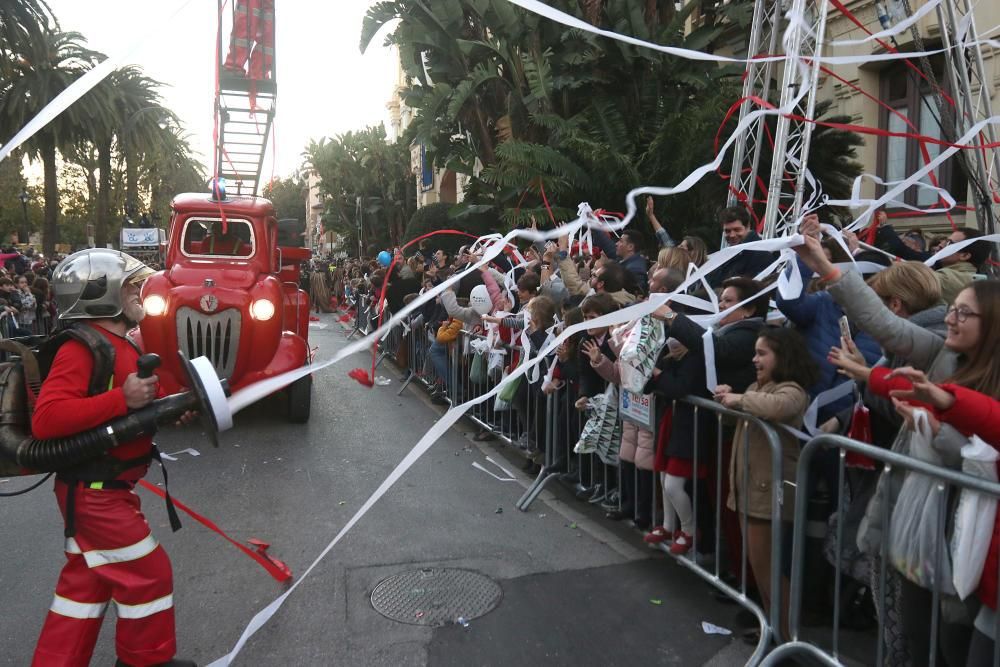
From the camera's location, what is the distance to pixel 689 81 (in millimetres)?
14055

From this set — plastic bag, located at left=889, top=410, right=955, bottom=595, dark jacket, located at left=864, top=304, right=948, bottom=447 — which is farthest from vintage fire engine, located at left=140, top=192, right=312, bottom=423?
plastic bag, located at left=889, top=410, right=955, bottom=595

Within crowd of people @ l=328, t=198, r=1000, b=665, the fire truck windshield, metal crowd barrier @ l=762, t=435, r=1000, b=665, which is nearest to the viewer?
metal crowd barrier @ l=762, t=435, r=1000, b=665

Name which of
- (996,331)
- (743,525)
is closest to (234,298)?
(743,525)

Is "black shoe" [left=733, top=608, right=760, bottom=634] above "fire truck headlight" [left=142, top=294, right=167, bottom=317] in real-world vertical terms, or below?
below

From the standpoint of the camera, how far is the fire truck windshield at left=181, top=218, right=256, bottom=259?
8641mm

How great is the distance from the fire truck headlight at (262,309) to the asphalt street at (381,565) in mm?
1306

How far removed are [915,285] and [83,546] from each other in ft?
11.5

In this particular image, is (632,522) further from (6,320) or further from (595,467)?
(6,320)

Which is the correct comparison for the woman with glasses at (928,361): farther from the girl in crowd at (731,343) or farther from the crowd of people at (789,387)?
the girl in crowd at (731,343)

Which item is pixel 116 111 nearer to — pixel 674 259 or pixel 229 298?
pixel 229 298

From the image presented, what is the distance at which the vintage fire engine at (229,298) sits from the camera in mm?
7480

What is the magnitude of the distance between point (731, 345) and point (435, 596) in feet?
6.65

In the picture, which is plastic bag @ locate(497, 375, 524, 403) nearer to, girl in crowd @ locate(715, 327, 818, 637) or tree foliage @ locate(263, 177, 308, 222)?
girl in crowd @ locate(715, 327, 818, 637)

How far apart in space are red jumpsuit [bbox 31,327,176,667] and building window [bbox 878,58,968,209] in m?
11.6
